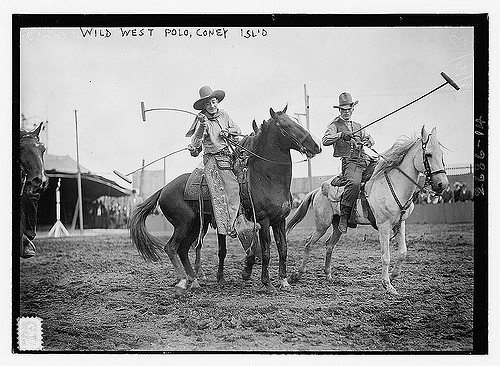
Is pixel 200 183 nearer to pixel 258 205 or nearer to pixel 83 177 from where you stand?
pixel 258 205

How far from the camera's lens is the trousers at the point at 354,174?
6.61m

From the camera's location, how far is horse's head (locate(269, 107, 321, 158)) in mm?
6449

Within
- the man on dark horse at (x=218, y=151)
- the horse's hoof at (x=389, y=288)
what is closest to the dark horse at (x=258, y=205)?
the man on dark horse at (x=218, y=151)

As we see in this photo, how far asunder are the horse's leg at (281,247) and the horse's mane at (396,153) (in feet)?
3.23

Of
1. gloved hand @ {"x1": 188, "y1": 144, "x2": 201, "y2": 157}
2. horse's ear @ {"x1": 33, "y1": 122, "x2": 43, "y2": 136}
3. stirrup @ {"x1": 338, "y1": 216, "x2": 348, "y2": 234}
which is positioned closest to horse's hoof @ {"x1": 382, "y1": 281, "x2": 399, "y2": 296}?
stirrup @ {"x1": 338, "y1": 216, "x2": 348, "y2": 234}

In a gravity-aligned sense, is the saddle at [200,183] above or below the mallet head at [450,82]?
below

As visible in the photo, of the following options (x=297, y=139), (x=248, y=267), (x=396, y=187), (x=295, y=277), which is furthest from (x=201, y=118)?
(x=396, y=187)

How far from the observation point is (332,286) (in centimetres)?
664

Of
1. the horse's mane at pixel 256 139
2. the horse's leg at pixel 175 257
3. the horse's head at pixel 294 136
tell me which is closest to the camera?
the horse's head at pixel 294 136

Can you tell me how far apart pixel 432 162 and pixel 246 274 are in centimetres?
183

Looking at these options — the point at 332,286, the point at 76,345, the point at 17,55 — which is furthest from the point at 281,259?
the point at 17,55

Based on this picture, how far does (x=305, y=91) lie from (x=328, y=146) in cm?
51

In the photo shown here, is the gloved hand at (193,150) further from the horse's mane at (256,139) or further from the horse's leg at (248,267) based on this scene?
the horse's leg at (248,267)

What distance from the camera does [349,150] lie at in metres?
6.62
